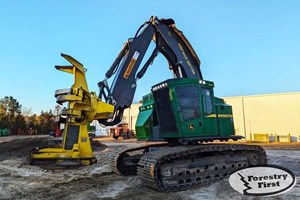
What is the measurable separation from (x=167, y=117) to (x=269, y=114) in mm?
26309

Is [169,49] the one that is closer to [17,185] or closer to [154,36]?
[154,36]

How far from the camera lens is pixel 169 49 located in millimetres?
9250

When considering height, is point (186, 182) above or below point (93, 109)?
below

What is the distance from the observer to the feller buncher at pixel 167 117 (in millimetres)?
7254

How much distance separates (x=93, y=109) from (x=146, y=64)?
7.53 ft

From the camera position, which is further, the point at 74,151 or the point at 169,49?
the point at 169,49

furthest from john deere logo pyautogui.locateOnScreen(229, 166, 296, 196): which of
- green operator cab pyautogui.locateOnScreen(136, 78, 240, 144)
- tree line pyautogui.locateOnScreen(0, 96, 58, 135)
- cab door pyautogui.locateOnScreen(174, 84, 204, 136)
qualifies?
tree line pyautogui.locateOnScreen(0, 96, 58, 135)

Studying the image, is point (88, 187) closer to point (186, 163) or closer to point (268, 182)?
point (186, 163)

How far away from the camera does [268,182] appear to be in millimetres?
5961

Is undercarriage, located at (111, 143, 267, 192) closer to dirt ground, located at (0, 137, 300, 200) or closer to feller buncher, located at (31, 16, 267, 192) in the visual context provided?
feller buncher, located at (31, 16, 267, 192)

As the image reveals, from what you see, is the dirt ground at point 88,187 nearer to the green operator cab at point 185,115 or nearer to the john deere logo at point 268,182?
the john deere logo at point 268,182

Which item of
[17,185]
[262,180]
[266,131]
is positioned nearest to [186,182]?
[262,180]

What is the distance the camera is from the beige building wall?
97.6 ft

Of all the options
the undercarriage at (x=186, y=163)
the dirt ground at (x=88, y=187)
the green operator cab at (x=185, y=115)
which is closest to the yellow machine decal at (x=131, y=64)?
the green operator cab at (x=185, y=115)
